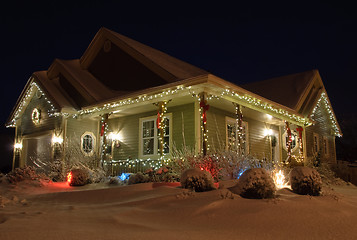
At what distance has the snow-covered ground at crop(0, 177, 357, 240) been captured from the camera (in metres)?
4.38

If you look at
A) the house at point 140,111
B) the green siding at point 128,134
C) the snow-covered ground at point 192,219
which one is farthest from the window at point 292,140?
the snow-covered ground at point 192,219

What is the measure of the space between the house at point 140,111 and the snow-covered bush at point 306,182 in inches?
155

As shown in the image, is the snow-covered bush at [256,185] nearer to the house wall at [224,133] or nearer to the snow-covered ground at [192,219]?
the snow-covered ground at [192,219]

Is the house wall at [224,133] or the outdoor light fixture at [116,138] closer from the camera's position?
the house wall at [224,133]

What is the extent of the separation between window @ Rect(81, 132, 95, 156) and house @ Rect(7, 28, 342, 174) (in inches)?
1.9

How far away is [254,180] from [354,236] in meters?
2.17

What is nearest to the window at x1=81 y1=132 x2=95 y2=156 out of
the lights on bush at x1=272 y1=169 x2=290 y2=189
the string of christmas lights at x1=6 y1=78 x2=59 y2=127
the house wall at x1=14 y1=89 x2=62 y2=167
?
the house wall at x1=14 y1=89 x2=62 y2=167

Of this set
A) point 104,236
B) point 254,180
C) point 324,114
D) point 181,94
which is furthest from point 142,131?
point 324,114

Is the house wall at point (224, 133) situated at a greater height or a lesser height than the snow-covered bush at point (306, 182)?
greater

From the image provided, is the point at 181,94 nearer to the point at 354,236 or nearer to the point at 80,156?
the point at 80,156

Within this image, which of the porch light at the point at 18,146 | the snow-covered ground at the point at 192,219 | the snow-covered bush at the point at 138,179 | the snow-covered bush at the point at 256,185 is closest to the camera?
the snow-covered ground at the point at 192,219

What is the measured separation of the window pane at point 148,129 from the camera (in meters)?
15.0

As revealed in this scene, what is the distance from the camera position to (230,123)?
15.6 meters

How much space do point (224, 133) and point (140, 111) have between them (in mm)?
3840
